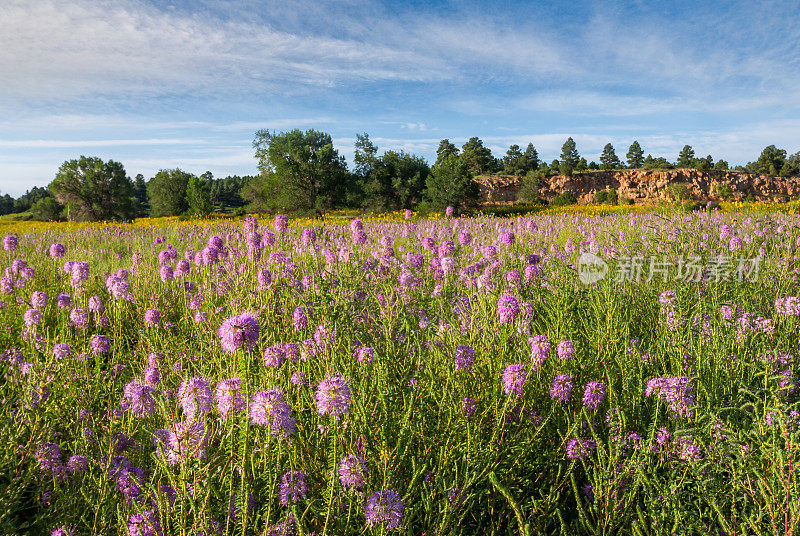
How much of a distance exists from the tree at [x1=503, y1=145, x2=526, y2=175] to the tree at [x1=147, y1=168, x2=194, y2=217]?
137 feet

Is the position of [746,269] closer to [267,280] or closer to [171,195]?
[267,280]

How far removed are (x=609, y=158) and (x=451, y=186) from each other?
66908 millimetres

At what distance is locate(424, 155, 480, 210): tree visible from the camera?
→ 20.6 metres

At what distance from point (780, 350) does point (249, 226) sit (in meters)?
5.39

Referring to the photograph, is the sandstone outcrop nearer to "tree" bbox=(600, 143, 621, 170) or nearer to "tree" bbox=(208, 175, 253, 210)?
"tree" bbox=(600, 143, 621, 170)

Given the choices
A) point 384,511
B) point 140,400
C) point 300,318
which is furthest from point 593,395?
point 140,400

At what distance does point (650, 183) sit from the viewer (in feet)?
183

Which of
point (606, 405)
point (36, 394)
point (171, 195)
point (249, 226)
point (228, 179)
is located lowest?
point (606, 405)

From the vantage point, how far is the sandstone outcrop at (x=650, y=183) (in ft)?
169

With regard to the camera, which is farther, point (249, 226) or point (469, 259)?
point (249, 226)

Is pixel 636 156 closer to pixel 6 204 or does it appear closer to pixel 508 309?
pixel 508 309

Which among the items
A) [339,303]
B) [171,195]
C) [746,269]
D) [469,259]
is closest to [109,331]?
[339,303]

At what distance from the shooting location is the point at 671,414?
2.00 m

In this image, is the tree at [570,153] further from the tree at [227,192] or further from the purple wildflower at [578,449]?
the purple wildflower at [578,449]
